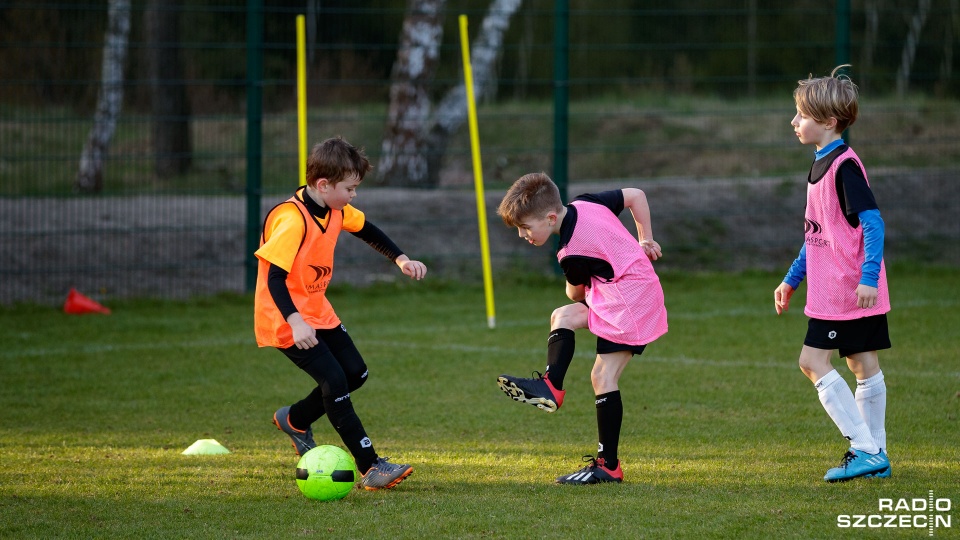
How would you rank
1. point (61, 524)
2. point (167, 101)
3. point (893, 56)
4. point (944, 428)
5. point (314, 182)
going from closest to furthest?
point (61, 524)
point (314, 182)
point (944, 428)
point (167, 101)
point (893, 56)

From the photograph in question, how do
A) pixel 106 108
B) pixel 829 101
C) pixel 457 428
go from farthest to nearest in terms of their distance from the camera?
pixel 106 108 → pixel 457 428 → pixel 829 101

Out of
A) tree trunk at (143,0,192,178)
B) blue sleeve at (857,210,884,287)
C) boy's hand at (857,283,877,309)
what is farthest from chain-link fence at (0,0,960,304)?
boy's hand at (857,283,877,309)

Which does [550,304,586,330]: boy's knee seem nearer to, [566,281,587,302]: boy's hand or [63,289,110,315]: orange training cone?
[566,281,587,302]: boy's hand

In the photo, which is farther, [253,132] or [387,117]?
[387,117]

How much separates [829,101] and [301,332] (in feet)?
7.89

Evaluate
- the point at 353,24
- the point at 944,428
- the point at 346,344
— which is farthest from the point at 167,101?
the point at 944,428

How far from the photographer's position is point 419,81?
12750mm

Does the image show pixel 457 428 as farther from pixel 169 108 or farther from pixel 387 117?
pixel 387 117

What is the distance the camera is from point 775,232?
13.9 meters

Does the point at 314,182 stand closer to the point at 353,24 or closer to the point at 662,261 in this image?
the point at 353,24

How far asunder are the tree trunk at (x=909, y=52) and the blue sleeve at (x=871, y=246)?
8913 millimetres

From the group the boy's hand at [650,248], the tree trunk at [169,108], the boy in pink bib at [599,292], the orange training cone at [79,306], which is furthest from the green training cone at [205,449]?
the tree trunk at [169,108]

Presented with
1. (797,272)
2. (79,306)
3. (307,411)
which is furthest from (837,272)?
(79,306)

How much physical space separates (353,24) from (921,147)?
6.93 metres
